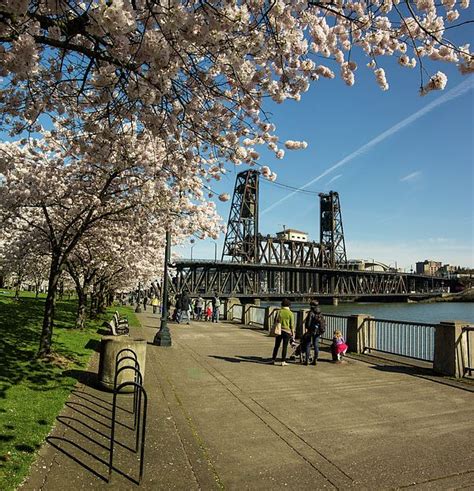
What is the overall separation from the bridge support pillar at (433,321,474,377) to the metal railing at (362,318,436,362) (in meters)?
1.34

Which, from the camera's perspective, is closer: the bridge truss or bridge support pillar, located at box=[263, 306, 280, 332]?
bridge support pillar, located at box=[263, 306, 280, 332]

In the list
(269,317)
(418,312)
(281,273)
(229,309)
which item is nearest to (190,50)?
(269,317)

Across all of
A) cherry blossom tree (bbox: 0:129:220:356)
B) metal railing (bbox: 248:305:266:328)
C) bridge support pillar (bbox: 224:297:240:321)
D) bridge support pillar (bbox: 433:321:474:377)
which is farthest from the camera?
bridge support pillar (bbox: 224:297:240:321)

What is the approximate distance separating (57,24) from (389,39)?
4145 mm

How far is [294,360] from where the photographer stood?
11.8 m

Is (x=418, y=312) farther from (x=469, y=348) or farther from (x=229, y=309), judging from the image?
(x=469, y=348)

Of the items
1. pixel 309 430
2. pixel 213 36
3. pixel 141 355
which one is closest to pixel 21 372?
pixel 141 355

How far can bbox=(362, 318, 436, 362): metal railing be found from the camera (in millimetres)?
11602

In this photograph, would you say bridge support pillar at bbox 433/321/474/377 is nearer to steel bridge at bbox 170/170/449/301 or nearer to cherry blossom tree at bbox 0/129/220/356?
cherry blossom tree at bbox 0/129/220/356

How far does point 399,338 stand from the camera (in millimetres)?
12367

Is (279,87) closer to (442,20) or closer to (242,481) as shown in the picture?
(442,20)

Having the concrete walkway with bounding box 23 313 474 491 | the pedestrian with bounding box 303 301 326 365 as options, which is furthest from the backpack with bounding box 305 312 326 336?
the concrete walkway with bounding box 23 313 474 491

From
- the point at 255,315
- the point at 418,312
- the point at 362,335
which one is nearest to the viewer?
the point at 362,335

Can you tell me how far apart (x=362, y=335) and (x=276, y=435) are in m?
7.81
